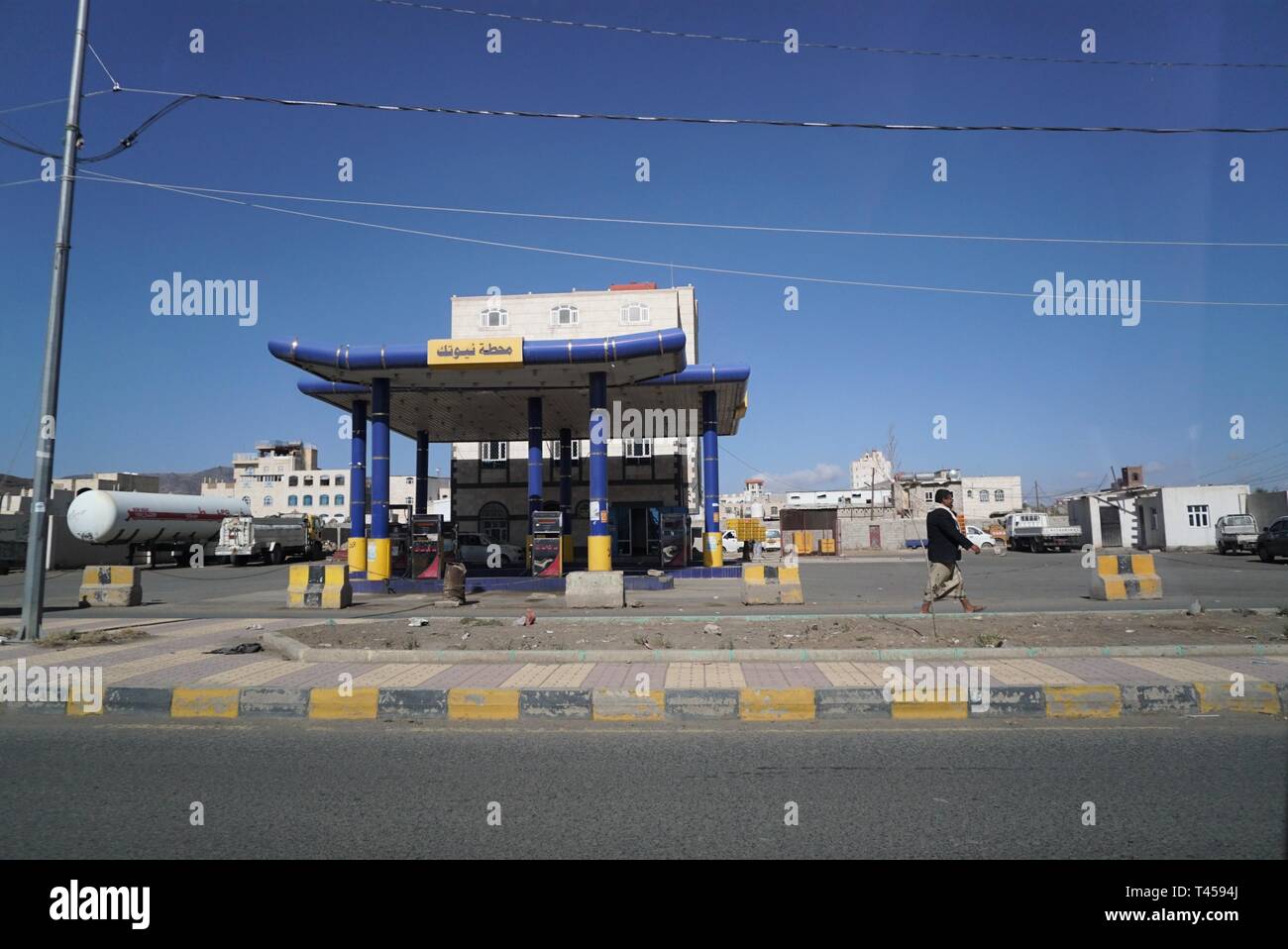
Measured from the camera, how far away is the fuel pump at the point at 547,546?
20.1m

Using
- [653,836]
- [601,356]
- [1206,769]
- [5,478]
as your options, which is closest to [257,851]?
[653,836]

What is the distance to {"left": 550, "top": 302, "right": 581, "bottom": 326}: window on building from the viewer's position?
44.2 m

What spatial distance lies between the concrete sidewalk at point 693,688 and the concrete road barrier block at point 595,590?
717cm

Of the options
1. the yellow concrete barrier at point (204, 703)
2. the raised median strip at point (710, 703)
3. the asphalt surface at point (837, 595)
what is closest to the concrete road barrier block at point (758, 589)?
the asphalt surface at point (837, 595)

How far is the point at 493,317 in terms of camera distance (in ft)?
149

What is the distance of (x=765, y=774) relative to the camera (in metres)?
4.94

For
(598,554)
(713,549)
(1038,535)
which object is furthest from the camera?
(1038,535)

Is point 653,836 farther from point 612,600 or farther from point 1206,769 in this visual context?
point 612,600

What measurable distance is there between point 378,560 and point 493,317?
27.9m

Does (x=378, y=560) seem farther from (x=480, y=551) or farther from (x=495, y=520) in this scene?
(x=495, y=520)

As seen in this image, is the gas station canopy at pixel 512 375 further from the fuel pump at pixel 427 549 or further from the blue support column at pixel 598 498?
the fuel pump at pixel 427 549
